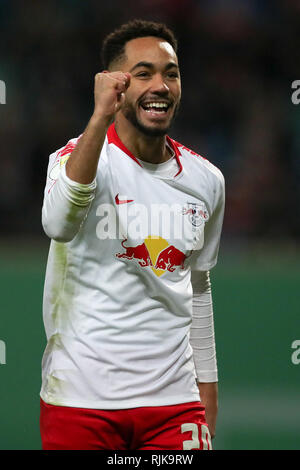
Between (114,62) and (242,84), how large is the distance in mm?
4536

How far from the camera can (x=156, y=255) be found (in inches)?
103

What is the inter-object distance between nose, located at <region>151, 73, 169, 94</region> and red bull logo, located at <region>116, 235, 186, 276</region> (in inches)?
17.0

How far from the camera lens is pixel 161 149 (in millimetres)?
2752

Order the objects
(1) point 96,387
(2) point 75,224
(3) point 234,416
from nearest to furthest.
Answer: (2) point 75,224 < (1) point 96,387 < (3) point 234,416

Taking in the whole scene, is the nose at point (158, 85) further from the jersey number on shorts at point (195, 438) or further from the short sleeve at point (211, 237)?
the jersey number on shorts at point (195, 438)

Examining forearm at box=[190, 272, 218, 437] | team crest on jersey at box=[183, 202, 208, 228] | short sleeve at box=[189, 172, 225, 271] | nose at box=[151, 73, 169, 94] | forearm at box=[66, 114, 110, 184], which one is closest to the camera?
forearm at box=[66, 114, 110, 184]

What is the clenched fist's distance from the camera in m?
2.32

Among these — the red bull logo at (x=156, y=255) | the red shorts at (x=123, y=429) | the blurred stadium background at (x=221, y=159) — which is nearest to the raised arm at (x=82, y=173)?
the red bull logo at (x=156, y=255)

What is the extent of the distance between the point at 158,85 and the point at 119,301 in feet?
2.13

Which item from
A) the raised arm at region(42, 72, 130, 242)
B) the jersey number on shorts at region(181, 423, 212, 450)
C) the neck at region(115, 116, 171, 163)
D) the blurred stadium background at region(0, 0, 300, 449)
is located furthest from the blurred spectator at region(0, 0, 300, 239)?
the raised arm at region(42, 72, 130, 242)

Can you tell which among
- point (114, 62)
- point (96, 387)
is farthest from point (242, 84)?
point (96, 387)

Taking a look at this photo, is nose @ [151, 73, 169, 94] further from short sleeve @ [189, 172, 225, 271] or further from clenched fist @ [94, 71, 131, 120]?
short sleeve @ [189, 172, 225, 271]

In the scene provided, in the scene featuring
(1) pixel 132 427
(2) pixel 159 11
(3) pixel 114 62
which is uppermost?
(2) pixel 159 11

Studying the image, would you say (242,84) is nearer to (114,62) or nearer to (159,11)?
(159,11)
